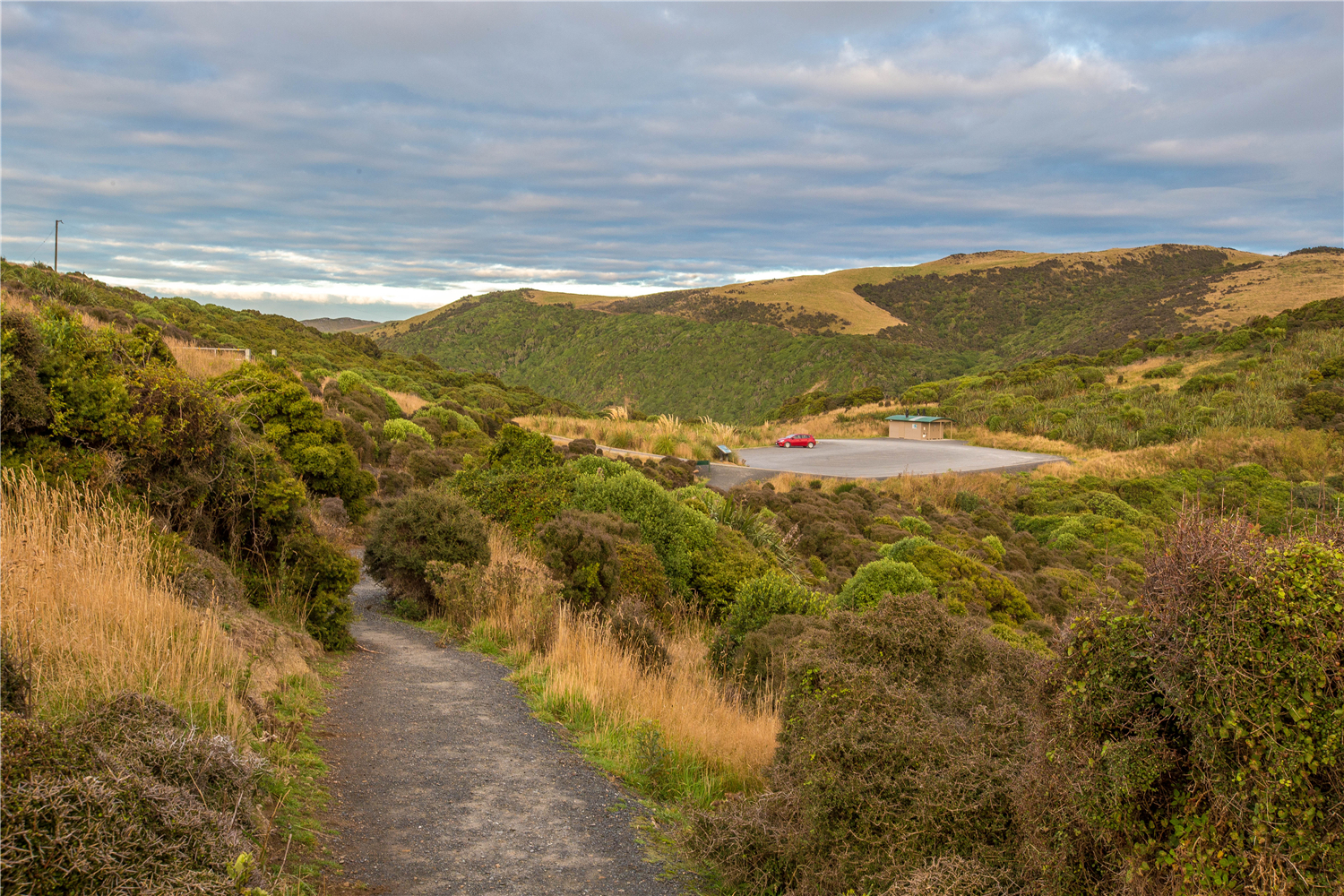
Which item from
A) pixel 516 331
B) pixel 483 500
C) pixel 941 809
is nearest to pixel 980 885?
pixel 941 809

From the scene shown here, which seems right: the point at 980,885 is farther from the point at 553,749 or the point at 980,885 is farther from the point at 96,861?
the point at 553,749

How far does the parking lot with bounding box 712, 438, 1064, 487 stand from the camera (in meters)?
25.0

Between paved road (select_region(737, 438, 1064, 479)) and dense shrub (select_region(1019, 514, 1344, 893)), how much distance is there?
72.9ft

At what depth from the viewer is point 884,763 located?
10.4 ft

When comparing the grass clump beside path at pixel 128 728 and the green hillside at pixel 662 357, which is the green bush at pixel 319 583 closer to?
the grass clump beside path at pixel 128 728

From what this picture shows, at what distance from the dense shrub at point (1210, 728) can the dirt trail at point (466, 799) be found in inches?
83.9

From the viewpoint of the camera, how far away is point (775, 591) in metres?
7.76

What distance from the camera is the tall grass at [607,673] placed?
5.21m

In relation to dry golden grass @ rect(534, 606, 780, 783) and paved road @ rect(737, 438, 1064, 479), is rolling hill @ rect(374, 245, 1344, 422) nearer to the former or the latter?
paved road @ rect(737, 438, 1064, 479)

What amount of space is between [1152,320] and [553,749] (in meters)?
86.3

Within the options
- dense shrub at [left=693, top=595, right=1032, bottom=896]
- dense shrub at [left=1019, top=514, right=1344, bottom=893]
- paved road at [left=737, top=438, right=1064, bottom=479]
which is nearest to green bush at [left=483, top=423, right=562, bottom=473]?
dense shrub at [left=693, top=595, right=1032, bottom=896]

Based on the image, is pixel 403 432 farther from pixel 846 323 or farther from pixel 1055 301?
pixel 1055 301

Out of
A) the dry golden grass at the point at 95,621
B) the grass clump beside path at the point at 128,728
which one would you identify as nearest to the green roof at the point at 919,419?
the grass clump beside path at the point at 128,728

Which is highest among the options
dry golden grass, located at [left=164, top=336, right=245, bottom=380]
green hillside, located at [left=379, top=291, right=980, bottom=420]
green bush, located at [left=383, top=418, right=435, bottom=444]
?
green hillside, located at [left=379, top=291, right=980, bottom=420]
